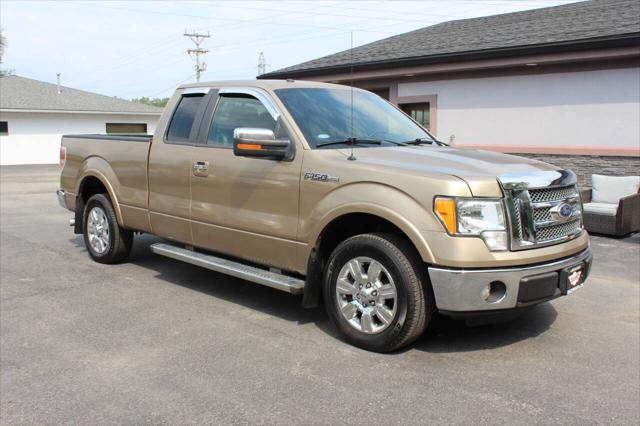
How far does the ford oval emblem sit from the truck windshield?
150 cm

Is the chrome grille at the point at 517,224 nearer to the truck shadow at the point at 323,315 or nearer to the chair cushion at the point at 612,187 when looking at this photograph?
the truck shadow at the point at 323,315

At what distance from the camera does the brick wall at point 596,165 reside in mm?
11016

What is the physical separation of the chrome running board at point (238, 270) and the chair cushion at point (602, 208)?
6.51 metres

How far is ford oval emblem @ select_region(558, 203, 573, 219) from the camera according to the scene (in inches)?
173

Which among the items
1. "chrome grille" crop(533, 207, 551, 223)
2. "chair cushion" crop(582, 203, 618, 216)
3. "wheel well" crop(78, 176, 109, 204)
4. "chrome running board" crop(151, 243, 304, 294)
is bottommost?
"chrome running board" crop(151, 243, 304, 294)

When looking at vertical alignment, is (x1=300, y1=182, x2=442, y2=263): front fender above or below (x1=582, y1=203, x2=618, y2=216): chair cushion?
above

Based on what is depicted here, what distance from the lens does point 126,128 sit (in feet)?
120

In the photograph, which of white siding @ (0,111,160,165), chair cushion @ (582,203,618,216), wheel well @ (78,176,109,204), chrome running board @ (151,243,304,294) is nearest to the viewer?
chrome running board @ (151,243,304,294)

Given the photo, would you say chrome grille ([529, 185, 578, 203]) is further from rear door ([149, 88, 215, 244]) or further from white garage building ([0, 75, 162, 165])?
white garage building ([0, 75, 162, 165])

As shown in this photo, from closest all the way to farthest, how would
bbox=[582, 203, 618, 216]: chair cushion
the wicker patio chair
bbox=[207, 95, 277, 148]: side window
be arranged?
bbox=[207, 95, 277, 148]: side window → the wicker patio chair → bbox=[582, 203, 618, 216]: chair cushion

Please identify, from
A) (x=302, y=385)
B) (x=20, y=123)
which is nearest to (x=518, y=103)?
(x=302, y=385)

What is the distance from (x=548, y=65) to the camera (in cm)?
1194

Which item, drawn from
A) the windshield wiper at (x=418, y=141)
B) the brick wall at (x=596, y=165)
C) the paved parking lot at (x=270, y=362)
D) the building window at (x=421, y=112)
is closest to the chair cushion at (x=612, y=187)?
the brick wall at (x=596, y=165)

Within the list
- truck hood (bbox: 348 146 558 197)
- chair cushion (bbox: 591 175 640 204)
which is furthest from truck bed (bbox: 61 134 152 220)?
chair cushion (bbox: 591 175 640 204)
